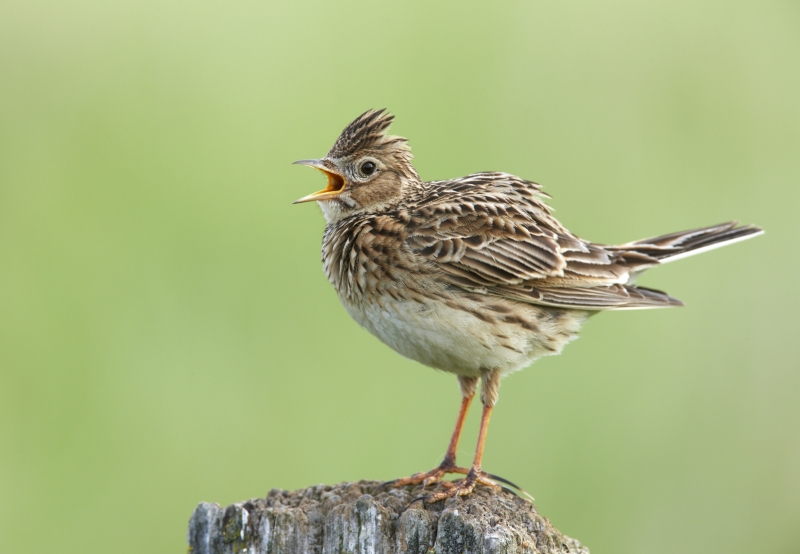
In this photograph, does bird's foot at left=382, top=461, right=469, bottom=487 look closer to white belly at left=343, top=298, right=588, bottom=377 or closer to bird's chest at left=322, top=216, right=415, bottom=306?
white belly at left=343, top=298, right=588, bottom=377

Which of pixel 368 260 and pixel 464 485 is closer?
pixel 464 485

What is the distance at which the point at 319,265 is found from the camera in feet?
29.4

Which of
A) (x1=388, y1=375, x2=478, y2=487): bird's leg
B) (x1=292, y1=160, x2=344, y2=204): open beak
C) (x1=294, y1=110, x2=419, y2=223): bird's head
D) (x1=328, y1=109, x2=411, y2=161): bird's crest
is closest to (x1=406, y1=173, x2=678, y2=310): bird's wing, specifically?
(x1=294, y1=110, x2=419, y2=223): bird's head

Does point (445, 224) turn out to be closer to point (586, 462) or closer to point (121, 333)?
point (586, 462)

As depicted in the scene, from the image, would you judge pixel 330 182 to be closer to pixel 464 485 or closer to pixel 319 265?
pixel 319 265

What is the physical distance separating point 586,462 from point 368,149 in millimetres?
3242

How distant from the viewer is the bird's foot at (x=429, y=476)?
5887mm

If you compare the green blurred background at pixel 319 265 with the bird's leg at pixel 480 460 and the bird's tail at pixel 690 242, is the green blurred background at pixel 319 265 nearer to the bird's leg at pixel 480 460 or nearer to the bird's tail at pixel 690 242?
the bird's leg at pixel 480 460

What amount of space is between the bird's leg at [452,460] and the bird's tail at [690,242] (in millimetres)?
1416

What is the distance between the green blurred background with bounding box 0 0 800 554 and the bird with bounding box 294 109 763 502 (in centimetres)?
94

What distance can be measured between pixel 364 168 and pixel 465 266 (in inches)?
48.2

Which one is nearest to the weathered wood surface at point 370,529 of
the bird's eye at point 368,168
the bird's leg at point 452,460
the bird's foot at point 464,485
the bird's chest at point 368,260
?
the bird's foot at point 464,485

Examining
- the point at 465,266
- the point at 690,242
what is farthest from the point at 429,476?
the point at 690,242

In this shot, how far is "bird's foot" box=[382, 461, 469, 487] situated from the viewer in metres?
5.89
